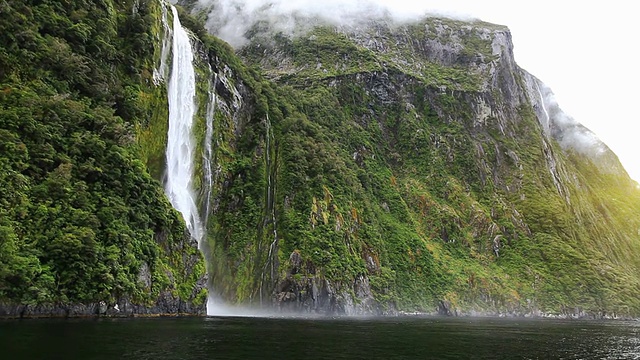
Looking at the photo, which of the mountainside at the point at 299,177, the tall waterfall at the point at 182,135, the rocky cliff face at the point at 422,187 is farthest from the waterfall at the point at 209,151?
the rocky cliff face at the point at 422,187

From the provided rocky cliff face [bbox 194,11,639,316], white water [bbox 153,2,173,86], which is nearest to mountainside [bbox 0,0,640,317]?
white water [bbox 153,2,173,86]

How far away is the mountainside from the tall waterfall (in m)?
2.21

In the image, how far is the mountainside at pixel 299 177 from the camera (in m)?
47.5

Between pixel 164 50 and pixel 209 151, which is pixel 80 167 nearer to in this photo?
A: pixel 164 50

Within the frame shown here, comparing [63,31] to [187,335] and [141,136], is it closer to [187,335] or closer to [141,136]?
[141,136]

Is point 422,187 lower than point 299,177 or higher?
higher

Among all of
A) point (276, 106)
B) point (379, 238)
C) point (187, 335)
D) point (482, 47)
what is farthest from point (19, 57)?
point (482, 47)

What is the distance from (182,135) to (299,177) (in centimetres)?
2725

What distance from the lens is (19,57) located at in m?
51.9

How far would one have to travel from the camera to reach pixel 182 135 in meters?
79.7

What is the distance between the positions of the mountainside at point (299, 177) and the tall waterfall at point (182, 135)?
7.26 feet

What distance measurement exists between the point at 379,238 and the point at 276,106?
121 feet

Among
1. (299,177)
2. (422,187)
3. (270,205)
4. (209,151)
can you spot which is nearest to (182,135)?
(209,151)

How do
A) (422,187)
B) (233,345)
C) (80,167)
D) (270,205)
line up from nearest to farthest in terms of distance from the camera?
(233,345) → (80,167) → (270,205) → (422,187)
